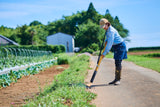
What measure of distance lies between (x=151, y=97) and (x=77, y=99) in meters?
1.48

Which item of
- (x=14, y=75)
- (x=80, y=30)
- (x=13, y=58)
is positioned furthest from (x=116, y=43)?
(x=80, y=30)

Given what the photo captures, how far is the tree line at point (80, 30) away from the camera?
3497 cm

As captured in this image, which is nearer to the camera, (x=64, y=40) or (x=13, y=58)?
(x=13, y=58)

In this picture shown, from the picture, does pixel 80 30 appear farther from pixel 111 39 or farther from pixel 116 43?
pixel 111 39

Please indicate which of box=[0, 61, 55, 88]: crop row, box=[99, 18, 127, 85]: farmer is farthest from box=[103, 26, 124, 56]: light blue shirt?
box=[0, 61, 55, 88]: crop row

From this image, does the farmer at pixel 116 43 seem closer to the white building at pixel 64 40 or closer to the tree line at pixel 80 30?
the tree line at pixel 80 30

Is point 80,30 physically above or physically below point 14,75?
above

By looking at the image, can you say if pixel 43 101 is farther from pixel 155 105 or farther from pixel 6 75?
pixel 6 75

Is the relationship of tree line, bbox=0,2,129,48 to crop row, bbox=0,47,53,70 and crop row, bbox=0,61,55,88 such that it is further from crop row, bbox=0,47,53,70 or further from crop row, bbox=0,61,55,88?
crop row, bbox=0,61,55,88

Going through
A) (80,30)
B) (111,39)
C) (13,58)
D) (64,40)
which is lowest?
(13,58)

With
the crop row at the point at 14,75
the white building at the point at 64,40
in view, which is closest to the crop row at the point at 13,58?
the crop row at the point at 14,75

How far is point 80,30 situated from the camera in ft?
96.0

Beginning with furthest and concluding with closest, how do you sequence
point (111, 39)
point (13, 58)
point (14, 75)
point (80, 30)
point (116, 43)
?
point (80, 30), point (13, 58), point (14, 75), point (116, 43), point (111, 39)

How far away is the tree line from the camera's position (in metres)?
35.0
